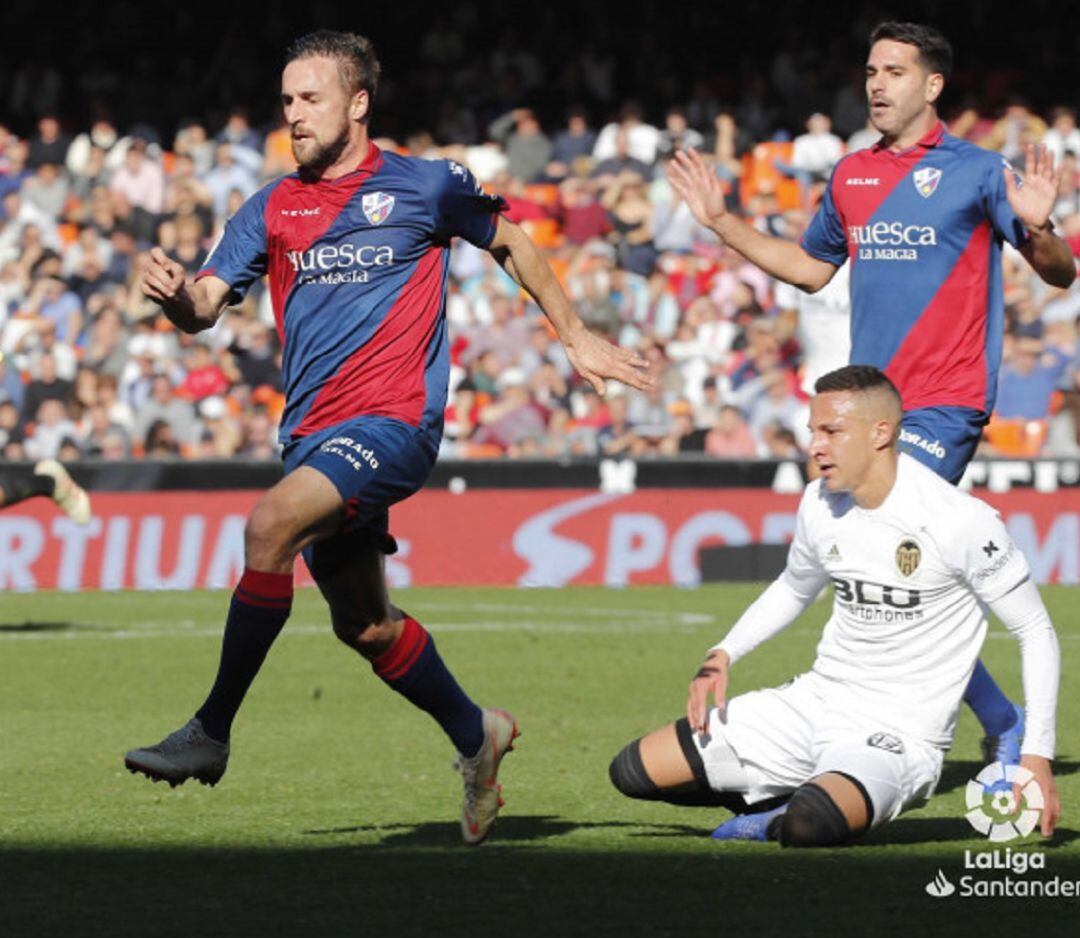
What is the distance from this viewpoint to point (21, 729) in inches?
385

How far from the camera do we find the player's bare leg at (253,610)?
6465mm

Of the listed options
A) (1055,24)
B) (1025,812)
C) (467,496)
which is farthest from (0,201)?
(1025,812)

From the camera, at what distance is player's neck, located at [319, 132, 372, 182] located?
23.6 ft

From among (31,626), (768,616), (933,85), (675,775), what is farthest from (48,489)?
(768,616)

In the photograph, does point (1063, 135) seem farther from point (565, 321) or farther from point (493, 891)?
point (493, 891)

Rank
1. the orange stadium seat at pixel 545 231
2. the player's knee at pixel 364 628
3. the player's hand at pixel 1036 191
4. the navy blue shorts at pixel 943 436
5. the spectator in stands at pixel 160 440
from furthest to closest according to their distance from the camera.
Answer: the orange stadium seat at pixel 545 231 → the spectator in stands at pixel 160 440 → the navy blue shorts at pixel 943 436 → the player's hand at pixel 1036 191 → the player's knee at pixel 364 628

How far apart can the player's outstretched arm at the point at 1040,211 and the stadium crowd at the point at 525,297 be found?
33.1ft

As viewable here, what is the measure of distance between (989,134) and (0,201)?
381 inches

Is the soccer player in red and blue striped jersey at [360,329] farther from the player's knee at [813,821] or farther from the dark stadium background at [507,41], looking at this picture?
the dark stadium background at [507,41]

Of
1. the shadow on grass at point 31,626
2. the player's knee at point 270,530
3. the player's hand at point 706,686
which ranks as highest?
the player's knee at point 270,530

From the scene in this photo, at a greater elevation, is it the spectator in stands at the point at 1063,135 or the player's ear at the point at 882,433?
the spectator in stands at the point at 1063,135

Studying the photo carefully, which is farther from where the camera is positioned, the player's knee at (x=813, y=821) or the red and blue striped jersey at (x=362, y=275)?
the red and blue striped jersey at (x=362, y=275)

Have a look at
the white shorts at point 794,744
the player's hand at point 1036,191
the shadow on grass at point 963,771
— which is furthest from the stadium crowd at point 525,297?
the white shorts at point 794,744

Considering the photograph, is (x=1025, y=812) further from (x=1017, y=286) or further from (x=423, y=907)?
(x=1017, y=286)
